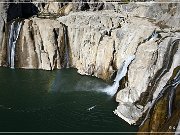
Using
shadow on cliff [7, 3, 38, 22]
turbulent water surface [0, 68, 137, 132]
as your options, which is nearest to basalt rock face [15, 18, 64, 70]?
turbulent water surface [0, 68, 137, 132]

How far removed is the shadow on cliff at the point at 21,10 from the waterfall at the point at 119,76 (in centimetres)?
1414

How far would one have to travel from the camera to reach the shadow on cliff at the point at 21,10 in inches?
1700

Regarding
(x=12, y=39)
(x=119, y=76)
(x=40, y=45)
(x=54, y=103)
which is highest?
(x=12, y=39)

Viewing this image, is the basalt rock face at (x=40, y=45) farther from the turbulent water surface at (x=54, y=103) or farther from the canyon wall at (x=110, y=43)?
the turbulent water surface at (x=54, y=103)

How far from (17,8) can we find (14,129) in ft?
66.8

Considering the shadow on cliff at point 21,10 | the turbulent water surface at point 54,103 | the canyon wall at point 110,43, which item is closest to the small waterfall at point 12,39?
the canyon wall at point 110,43

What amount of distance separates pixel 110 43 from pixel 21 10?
1324 cm

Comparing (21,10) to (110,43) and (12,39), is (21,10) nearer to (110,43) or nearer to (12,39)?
(12,39)

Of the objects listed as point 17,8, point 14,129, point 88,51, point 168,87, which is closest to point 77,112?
point 14,129

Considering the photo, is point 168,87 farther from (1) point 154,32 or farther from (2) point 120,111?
(1) point 154,32

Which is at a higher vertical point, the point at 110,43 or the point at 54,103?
the point at 110,43

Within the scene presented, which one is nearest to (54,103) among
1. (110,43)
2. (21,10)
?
(110,43)

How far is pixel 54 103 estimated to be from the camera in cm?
3209

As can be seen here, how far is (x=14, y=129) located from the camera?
27641 millimetres
